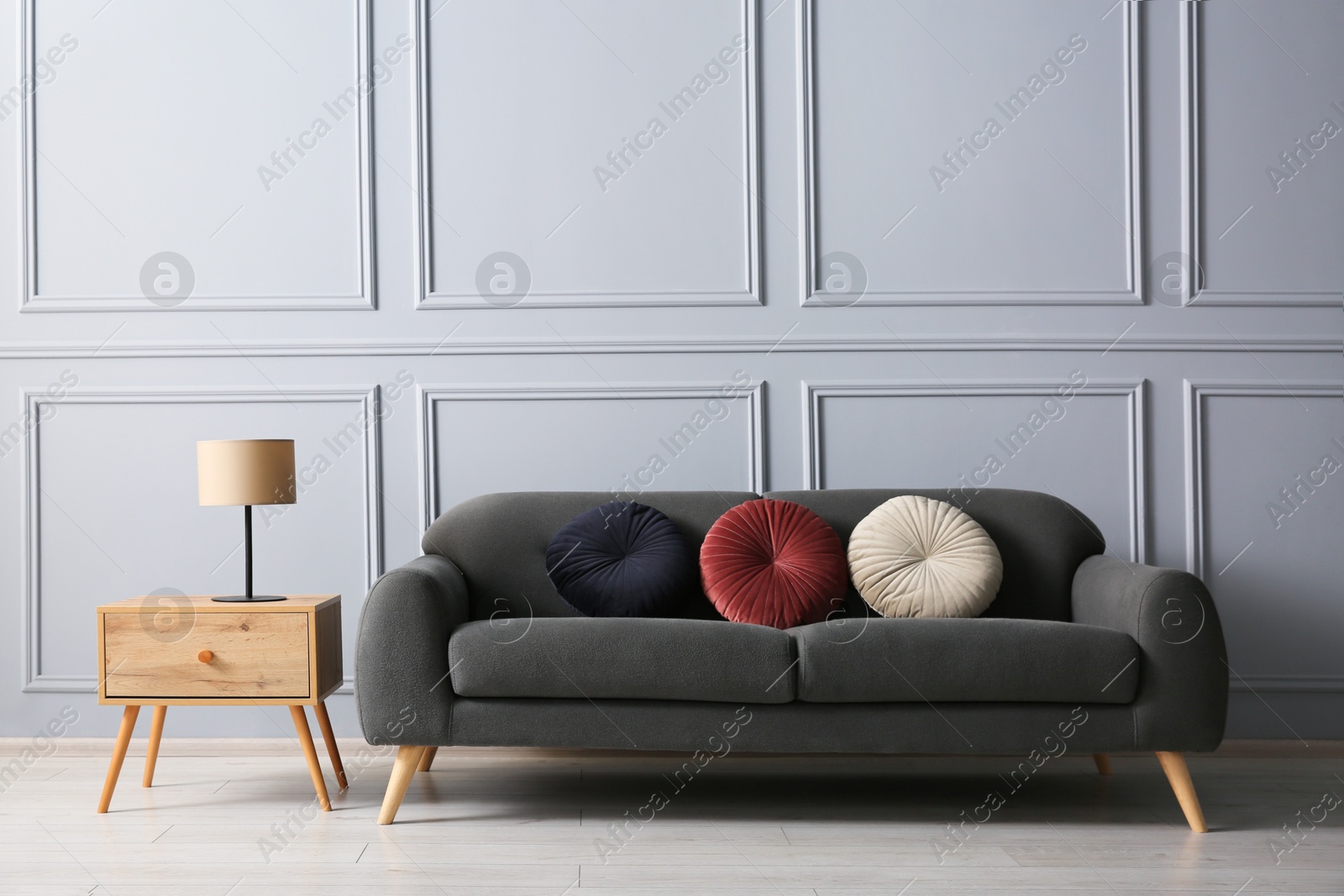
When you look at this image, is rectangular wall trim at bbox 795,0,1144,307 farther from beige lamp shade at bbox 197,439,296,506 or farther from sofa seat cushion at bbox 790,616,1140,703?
beige lamp shade at bbox 197,439,296,506

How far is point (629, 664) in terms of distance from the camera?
2.29 metres

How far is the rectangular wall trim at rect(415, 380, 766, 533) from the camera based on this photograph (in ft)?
10.5

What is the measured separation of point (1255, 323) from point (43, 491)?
12.6 feet

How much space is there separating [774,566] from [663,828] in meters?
0.73

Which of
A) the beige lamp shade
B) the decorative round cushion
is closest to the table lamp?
the beige lamp shade

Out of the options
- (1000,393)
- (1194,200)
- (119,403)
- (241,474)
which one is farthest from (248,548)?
(1194,200)

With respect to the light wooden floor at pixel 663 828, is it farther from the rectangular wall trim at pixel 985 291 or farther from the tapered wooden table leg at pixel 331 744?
the rectangular wall trim at pixel 985 291

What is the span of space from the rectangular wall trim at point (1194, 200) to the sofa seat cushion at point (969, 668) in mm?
1458

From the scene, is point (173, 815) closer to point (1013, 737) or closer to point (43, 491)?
point (43, 491)

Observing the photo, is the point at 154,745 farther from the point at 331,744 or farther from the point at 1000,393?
the point at 1000,393

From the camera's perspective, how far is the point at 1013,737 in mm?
2301

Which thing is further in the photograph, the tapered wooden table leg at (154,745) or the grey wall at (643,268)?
the grey wall at (643,268)

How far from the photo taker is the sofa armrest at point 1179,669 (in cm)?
228

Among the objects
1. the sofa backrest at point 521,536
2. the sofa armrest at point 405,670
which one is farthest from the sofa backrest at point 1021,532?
the sofa armrest at point 405,670
